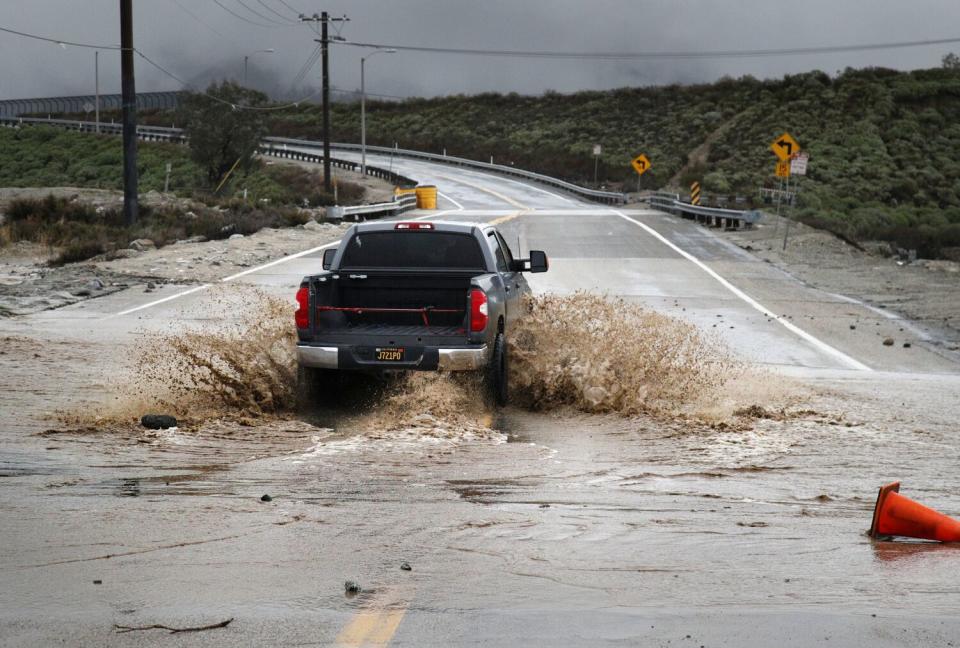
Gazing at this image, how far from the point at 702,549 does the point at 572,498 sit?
1298 mm

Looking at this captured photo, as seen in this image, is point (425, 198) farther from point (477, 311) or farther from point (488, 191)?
point (477, 311)

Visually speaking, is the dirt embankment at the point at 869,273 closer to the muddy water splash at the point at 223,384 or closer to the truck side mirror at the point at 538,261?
the truck side mirror at the point at 538,261

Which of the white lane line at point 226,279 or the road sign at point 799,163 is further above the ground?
the road sign at point 799,163

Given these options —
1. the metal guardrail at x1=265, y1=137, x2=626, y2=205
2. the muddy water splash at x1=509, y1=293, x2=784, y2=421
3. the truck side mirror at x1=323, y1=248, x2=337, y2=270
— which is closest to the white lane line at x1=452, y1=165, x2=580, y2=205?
the metal guardrail at x1=265, y1=137, x2=626, y2=205

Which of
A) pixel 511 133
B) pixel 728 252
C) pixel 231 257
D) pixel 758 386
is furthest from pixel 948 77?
pixel 758 386

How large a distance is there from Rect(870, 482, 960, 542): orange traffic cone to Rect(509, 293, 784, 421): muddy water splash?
3.74 metres

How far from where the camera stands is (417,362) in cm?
1020

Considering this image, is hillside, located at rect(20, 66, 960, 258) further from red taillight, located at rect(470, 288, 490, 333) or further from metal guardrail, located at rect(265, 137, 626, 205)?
red taillight, located at rect(470, 288, 490, 333)

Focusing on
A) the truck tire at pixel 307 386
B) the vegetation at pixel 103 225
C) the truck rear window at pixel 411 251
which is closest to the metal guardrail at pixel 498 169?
the vegetation at pixel 103 225

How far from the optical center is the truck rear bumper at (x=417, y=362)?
10.2 metres

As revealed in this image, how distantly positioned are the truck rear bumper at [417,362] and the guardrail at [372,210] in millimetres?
31770

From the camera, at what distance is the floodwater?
544 cm

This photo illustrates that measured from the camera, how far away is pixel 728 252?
3356cm

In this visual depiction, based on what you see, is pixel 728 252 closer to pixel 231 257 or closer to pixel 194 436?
pixel 231 257
